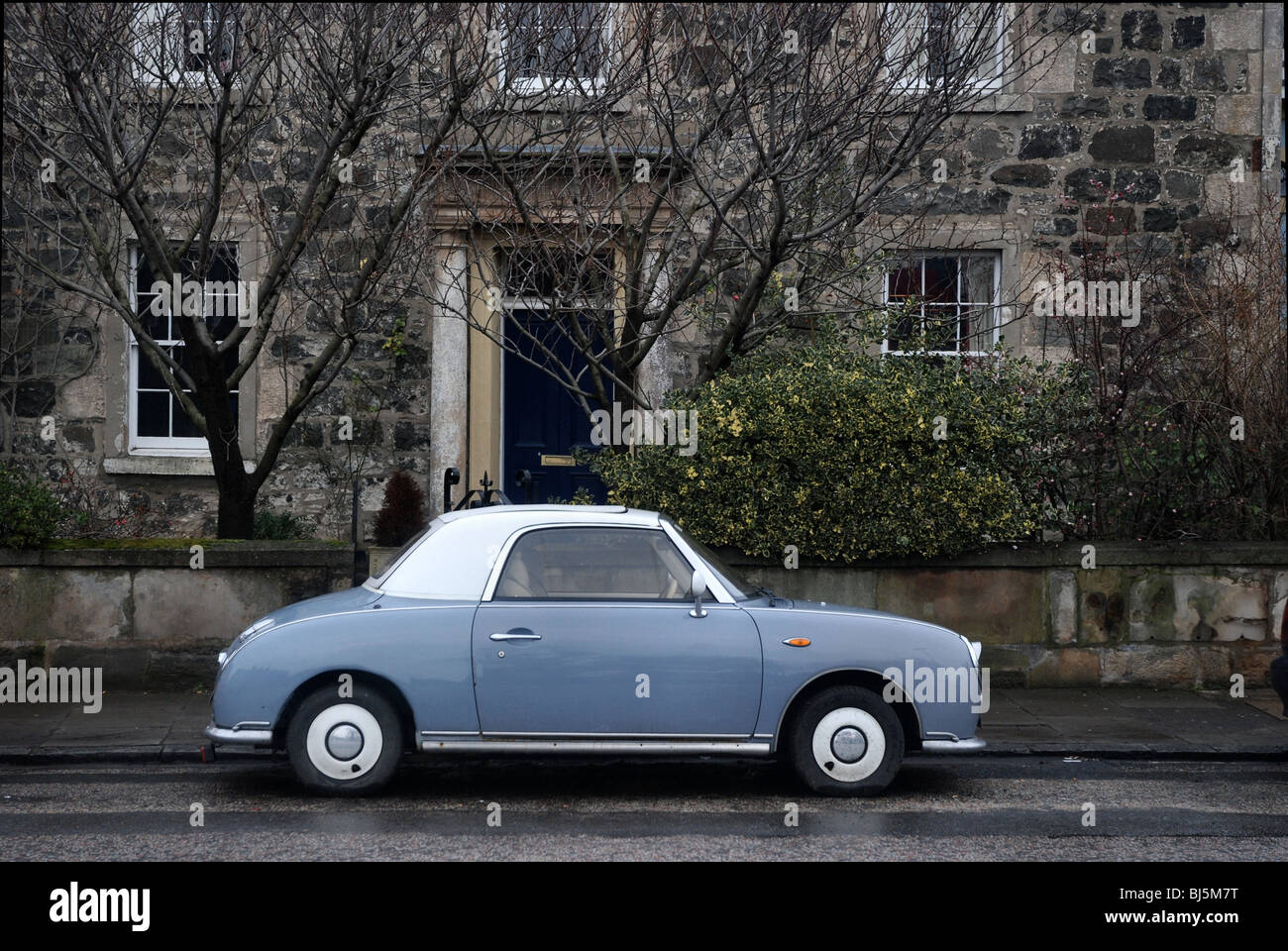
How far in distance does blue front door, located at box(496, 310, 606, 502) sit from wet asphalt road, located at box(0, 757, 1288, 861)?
19.2 ft

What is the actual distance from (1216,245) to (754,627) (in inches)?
338

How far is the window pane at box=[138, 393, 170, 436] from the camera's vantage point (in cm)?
1356

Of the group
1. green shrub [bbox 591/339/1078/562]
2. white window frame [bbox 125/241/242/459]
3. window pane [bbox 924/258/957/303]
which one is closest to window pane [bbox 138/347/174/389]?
white window frame [bbox 125/241/242/459]

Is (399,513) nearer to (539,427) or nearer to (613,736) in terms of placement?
(539,427)

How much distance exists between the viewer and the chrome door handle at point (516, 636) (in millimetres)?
6941

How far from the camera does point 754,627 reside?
7.05 m

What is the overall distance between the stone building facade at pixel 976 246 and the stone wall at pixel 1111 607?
353 centimetres

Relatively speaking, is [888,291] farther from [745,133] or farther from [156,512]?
[156,512]

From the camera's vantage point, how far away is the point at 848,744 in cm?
705

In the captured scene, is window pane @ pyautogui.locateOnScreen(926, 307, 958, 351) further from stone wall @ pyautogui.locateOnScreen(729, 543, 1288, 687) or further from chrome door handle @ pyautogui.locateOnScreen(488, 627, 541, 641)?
chrome door handle @ pyautogui.locateOnScreen(488, 627, 541, 641)

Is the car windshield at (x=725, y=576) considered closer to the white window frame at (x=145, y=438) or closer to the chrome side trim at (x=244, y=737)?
the chrome side trim at (x=244, y=737)

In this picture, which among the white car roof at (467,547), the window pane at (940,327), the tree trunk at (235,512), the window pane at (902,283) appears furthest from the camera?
the window pane at (902,283)

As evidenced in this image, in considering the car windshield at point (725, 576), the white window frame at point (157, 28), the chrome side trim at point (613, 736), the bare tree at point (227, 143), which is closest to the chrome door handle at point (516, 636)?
the chrome side trim at point (613, 736)

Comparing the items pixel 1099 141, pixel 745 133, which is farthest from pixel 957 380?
pixel 1099 141
